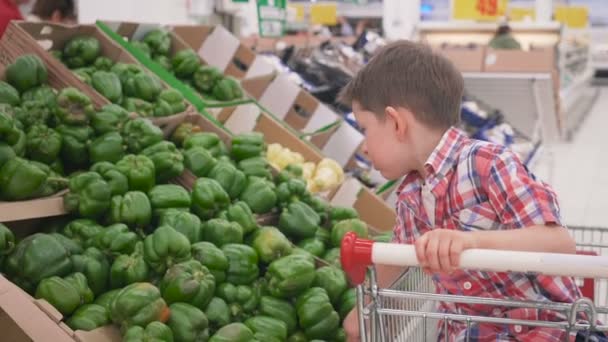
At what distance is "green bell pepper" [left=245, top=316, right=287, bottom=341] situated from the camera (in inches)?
84.8

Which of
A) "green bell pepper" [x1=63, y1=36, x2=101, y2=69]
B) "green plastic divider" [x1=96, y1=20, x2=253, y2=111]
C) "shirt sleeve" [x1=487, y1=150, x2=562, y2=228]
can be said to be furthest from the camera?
"green plastic divider" [x1=96, y1=20, x2=253, y2=111]

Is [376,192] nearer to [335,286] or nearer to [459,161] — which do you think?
[335,286]

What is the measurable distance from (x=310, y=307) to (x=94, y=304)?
59 centimetres

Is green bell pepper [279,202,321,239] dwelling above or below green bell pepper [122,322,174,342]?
below

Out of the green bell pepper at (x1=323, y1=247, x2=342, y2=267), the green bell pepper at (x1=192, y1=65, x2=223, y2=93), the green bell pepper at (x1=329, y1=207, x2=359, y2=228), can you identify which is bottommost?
the green bell pepper at (x1=323, y1=247, x2=342, y2=267)

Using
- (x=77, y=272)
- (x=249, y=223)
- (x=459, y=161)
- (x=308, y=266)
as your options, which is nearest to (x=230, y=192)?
(x=249, y=223)

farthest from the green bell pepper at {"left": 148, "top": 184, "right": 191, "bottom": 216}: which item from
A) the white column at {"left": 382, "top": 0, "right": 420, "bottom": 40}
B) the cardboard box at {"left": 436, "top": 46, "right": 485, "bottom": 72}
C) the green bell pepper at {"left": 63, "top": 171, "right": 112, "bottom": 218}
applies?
the white column at {"left": 382, "top": 0, "right": 420, "bottom": 40}

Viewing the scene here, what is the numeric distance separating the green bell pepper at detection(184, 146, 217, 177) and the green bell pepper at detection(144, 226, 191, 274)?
58cm

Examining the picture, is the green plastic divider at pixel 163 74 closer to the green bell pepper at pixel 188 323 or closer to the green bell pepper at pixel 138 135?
the green bell pepper at pixel 138 135

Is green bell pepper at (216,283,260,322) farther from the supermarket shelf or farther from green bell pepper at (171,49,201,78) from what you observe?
the supermarket shelf

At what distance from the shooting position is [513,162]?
1625 mm

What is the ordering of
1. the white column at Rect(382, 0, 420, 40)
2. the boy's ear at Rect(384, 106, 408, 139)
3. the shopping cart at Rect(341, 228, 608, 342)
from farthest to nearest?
the white column at Rect(382, 0, 420, 40) → the boy's ear at Rect(384, 106, 408, 139) → the shopping cart at Rect(341, 228, 608, 342)

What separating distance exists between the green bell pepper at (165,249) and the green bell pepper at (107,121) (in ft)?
2.02

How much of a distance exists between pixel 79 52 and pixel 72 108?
0.66 m
